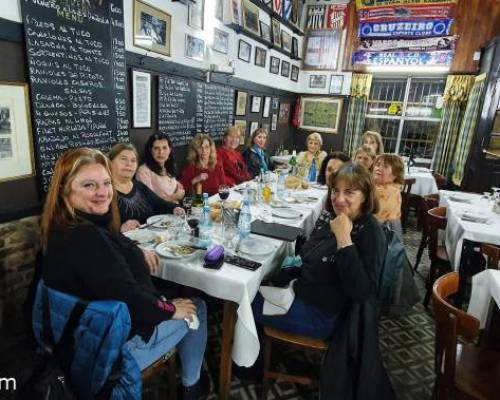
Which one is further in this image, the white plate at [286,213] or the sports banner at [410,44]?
the sports banner at [410,44]

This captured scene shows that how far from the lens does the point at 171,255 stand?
1574 mm

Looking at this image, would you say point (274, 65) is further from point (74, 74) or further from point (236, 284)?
point (236, 284)

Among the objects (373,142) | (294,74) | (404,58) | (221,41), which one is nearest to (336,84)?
(294,74)

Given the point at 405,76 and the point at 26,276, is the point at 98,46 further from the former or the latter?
the point at 405,76

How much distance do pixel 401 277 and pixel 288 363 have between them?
101 cm

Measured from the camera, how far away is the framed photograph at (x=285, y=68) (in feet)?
20.0

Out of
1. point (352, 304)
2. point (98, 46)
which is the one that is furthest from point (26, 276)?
point (352, 304)

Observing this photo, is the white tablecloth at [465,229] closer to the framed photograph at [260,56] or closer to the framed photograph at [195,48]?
the framed photograph at [195,48]

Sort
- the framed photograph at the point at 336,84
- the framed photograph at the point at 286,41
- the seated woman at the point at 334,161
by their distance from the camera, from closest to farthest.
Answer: the seated woman at the point at 334,161, the framed photograph at the point at 286,41, the framed photograph at the point at 336,84

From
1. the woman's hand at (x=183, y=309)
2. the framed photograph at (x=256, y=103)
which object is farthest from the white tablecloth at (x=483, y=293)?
the framed photograph at (x=256, y=103)

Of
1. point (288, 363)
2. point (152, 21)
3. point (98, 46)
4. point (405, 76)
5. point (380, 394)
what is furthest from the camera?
point (405, 76)

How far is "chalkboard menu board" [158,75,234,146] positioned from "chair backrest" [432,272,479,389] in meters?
2.99

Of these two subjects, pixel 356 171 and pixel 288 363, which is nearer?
pixel 356 171

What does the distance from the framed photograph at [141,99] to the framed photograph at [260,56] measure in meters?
2.52
